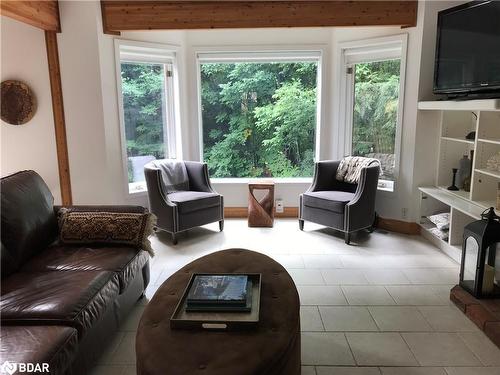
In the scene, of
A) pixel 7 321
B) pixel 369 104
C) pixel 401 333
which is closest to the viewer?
pixel 7 321

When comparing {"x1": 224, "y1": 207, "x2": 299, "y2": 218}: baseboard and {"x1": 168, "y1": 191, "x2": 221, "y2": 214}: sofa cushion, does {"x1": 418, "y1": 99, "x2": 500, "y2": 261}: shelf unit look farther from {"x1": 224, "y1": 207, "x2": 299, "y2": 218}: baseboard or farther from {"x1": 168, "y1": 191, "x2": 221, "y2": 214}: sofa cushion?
{"x1": 168, "y1": 191, "x2": 221, "y2": 214}: sofa cushion

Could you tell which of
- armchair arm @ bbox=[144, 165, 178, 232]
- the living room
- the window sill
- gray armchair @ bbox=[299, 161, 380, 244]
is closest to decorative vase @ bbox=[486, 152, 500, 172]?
the living room

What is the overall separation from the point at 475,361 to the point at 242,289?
1.44 metres

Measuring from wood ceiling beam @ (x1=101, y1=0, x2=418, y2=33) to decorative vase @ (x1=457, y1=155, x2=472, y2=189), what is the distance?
146 cm

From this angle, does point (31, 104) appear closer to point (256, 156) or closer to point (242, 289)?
point (256, 156)

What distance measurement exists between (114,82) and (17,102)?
95 cm

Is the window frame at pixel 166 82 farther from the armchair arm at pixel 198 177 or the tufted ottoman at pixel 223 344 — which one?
the tufted ottoman at pixel 223 344

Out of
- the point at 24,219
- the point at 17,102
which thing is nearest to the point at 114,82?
the point at 17,102

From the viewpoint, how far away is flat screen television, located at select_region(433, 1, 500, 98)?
118 inches

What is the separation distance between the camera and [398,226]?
4.47 meters

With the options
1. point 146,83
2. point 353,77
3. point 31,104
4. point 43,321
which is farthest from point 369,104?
point 43,321

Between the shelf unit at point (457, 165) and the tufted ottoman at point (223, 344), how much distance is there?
2178 mm

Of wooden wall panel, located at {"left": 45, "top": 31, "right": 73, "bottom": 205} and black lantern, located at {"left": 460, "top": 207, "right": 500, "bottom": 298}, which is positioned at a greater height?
wooden wall panel, located at {"left": 45, "top": 31, "right": 73, "bottom": 205}

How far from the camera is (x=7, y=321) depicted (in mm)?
1857
